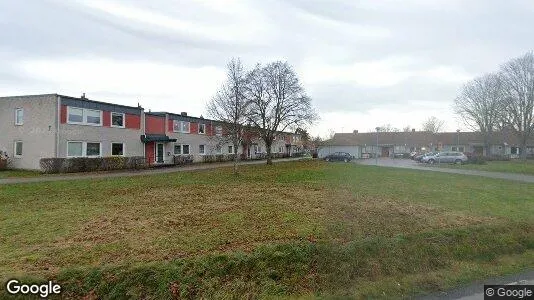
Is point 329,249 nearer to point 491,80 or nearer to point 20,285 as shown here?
point 20,285

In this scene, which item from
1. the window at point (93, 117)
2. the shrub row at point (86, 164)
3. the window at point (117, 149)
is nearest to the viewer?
the shrub row at point (86, 164)

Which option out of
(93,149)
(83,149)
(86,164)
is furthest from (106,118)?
(86,164)

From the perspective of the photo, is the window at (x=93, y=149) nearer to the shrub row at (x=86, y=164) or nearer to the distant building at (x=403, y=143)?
the shrub row at (x=86, y=164)

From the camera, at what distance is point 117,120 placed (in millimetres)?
29031

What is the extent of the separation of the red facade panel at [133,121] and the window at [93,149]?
3547 millimetres

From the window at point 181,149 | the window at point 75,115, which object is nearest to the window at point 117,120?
the window at point 75,115

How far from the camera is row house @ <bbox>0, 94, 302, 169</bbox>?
2417 centimetres

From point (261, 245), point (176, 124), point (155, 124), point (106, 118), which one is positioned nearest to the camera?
point (261, 245)

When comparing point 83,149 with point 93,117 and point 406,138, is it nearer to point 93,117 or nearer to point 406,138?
point 93,117

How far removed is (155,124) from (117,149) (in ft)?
18.3

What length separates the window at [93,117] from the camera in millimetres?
26344

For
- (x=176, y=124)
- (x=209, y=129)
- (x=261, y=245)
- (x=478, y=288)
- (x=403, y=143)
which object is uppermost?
(x=176, y=124)

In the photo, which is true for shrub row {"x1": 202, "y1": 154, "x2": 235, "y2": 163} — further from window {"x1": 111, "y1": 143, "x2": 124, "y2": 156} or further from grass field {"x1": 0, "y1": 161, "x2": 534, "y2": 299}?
grass field {"x1": 0, "y1": 161, "x2": 534, "y2": 299}

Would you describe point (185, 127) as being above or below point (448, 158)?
above
